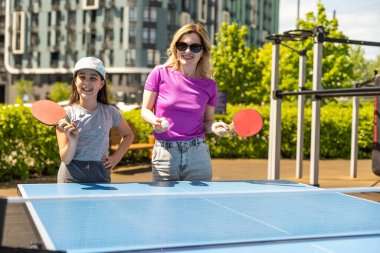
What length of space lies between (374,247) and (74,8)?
6316cm

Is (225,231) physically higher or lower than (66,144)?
lower

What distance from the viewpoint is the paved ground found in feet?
32.8

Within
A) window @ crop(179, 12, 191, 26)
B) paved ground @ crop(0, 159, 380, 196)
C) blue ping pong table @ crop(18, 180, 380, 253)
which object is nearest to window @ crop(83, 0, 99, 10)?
window @ crop(179, 12, 191, 26)

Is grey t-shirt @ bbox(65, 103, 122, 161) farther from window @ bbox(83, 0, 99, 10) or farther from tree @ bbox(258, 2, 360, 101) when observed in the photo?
window @ bbox(83, 0, 99, 10)

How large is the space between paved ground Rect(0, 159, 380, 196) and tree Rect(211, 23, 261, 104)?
19908 mm

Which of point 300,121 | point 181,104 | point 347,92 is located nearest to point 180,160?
point 181,104

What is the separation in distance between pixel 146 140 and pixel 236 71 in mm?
22550

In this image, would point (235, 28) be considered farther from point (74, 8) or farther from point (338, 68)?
point (74, 8)

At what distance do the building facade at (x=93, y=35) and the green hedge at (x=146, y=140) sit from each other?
42.9 meters

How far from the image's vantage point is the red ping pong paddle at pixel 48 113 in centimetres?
303

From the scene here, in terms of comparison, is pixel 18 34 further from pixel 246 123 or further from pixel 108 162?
pixel 246 123

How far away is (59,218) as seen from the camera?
2.37 m

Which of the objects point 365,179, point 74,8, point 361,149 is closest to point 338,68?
point 361,149

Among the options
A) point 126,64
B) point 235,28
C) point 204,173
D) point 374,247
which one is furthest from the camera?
point 126,64
